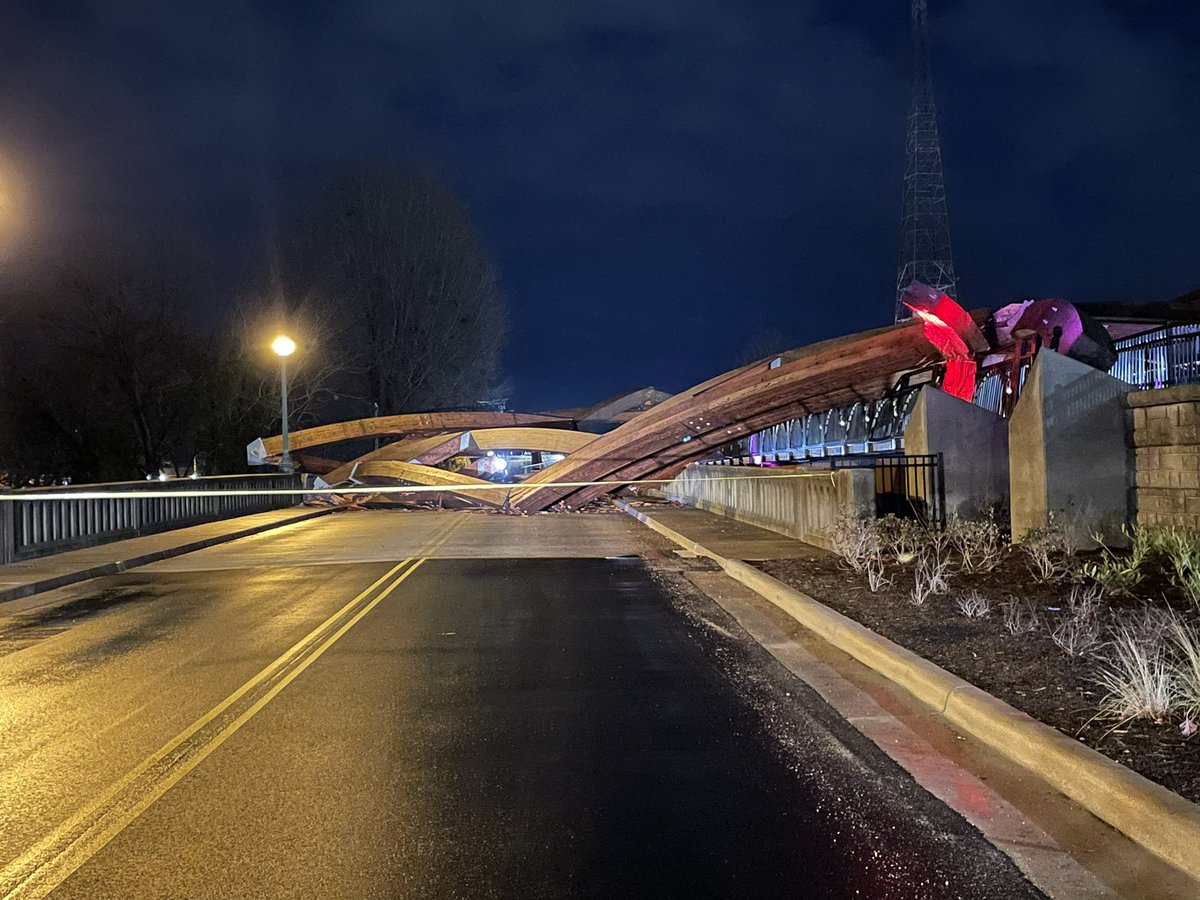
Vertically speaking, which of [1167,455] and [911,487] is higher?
[1167,455]

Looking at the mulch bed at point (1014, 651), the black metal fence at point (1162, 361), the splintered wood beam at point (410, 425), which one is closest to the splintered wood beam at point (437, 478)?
the splintered wood beam at point (410, 425)

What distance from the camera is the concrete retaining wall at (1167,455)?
38.2ft

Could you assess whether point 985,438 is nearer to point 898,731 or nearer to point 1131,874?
point 898,731

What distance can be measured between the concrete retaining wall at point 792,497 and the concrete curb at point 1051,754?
20.3ft

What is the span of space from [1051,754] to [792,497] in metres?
13.5

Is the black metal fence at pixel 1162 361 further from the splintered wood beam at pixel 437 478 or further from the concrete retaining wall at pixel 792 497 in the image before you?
the splintered wood beam at pixel 437 478

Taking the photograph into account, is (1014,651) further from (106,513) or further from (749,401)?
(106,513)

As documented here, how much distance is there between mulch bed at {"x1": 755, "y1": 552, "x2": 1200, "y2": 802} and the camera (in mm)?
5449

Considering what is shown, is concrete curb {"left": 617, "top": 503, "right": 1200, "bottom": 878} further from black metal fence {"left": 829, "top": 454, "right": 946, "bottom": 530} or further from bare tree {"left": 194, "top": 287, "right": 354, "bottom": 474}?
bare tree {"left": 194, "top": 287, "right": 354, "bottom": 474}

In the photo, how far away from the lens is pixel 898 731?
6641 mm

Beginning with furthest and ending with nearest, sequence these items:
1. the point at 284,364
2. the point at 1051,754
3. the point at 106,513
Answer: the point at 284,364, the point at 106,513, the point at 1051,754

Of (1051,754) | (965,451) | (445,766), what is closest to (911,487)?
(965,451)

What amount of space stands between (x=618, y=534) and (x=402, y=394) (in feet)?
103

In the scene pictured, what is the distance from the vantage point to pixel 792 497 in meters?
19.0
